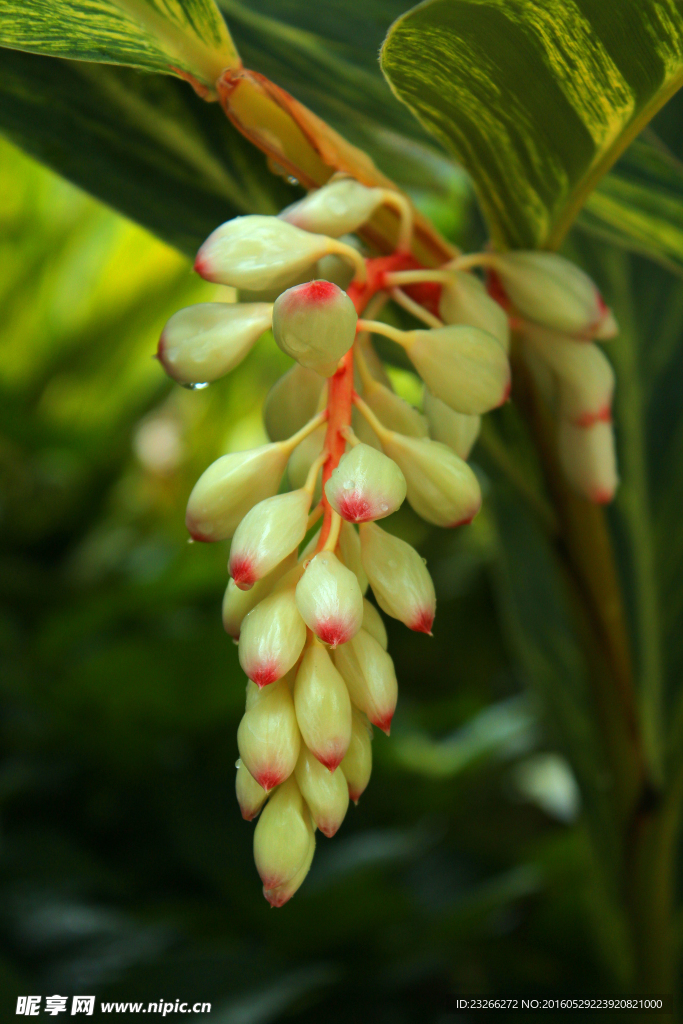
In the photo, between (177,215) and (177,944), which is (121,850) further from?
(177,215)

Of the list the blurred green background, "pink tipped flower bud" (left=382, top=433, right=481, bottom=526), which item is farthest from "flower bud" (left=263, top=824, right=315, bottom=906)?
the blurred green background

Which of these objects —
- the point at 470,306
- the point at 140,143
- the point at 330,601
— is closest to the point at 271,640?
the point at 330,601

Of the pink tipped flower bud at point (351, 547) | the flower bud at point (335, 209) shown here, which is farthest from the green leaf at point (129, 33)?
the pink tipped flower bud at point (351, 547)

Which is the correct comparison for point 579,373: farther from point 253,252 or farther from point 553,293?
point 253,252

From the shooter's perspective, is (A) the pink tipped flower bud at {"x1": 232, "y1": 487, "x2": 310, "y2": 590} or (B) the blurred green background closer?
(A) the pink tipped flower bud at {"x1": 232, "y1": 487, "x2": 310, "y2": 590}

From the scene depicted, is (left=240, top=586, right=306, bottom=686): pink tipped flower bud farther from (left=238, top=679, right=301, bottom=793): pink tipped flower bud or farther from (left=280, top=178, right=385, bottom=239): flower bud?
(left=280, top=178, right=385, bottom=239): flower bud

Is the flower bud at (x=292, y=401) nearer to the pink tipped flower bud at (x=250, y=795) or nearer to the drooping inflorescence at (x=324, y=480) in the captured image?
the drooping inflorescence at (x=324, y=480)

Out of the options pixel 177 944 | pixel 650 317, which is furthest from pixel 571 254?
pixel 177 944
